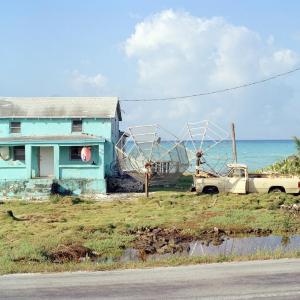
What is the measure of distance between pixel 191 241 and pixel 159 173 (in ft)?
52.1

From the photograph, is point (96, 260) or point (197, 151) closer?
point (96, 260)

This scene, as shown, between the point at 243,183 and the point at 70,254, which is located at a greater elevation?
the point at 243,183

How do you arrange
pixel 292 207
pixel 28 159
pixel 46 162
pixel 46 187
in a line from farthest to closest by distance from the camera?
pixel 46 162 → pixel 28 159 → pixel 46 187 → pixel 292 207

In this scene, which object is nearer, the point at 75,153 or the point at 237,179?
the point at 237,179

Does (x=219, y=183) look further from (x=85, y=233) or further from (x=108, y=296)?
(x=108, y=296)

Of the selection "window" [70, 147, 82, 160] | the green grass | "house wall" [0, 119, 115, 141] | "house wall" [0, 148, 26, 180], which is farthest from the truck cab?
"house wall" [0, 148, 26, 180]

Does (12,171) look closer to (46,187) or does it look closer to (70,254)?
(46,187)

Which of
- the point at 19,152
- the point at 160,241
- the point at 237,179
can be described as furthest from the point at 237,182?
the point at 19,152

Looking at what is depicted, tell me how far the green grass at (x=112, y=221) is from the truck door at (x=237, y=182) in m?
1.10

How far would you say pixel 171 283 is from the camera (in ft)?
37.8

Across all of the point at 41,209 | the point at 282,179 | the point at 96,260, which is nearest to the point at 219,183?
the point at 282,179

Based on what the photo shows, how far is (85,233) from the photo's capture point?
20016 mm

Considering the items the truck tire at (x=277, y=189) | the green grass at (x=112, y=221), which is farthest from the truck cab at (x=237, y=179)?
the truck tire at (x=277, y=189)

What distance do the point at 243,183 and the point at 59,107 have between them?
13.2 metres
